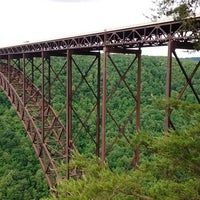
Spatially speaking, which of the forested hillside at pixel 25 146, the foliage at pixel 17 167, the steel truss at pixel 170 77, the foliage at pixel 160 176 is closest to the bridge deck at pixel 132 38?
the steel truss at pixel 170 77

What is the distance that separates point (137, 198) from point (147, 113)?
113 feet

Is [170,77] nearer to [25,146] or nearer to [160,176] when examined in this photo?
[160,176]

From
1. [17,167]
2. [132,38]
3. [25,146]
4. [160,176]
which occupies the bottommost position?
[17,167]

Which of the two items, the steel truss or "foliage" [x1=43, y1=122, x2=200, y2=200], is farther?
the steel truss

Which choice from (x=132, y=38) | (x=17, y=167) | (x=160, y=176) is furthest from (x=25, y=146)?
(x=160, y=176)

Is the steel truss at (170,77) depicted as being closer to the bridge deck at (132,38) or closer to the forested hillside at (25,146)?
the bridge deck at (132,38)

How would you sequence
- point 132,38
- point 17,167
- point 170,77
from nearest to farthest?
point 170,77 < point 132,38 < point 17,167

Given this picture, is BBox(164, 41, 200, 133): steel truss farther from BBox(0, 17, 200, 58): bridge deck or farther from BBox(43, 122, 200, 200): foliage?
BBox(43, 122, 200, 200): foliage

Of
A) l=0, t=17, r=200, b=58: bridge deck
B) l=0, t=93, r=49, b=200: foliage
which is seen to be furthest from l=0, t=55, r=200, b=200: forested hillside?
l=0, t=17, r=200, b=58: bridge deck

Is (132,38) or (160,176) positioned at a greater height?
(132,38)

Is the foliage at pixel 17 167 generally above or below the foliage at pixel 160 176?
below

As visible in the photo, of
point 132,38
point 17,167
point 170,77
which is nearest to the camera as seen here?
point 170,77

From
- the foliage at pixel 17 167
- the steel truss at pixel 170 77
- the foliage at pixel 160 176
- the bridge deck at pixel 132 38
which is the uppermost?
the bridge deck at pixel 132 38

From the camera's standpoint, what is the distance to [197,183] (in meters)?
6.77
